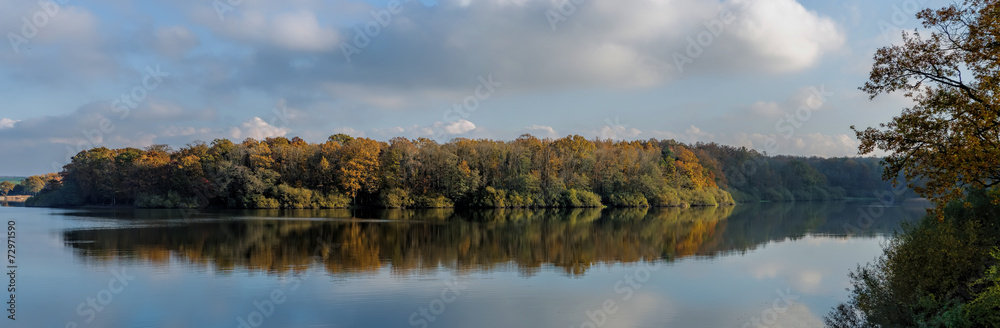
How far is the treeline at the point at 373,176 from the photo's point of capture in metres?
66.4

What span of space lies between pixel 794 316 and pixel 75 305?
17143 mm

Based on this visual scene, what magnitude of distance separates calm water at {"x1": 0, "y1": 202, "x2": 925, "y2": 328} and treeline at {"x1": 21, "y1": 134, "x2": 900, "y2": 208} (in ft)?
115

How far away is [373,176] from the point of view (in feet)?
222

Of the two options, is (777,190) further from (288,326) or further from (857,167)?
(288,326)

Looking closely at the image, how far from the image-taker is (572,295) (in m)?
15.4

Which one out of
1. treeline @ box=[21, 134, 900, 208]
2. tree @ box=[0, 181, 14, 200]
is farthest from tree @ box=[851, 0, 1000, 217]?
tree @ box=[0, 181, 14, 200]

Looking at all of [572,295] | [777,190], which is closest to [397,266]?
[572,295]

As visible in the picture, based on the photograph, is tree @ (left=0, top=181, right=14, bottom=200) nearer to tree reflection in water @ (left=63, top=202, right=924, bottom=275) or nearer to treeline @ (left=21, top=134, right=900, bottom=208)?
treeline @ (left=21, top=134, right=900, bottom=208)

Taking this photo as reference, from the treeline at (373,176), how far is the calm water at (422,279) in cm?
3519

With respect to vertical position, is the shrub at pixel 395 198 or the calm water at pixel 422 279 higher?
the shrub at pixel 395 198

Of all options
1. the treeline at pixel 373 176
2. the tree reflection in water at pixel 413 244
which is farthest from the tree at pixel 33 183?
the tree reflection in water at pixel 413 244

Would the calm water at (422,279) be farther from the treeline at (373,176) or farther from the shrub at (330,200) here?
the treeline at (373,176)

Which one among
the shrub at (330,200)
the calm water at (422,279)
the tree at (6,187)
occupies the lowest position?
the calm water at (422,279)

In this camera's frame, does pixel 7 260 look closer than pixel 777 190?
Yes
